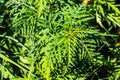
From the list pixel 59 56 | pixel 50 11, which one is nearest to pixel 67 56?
pixel 59 56

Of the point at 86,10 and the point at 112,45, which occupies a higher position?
the point at 86,10

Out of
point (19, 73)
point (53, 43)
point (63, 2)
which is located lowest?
point (19, 73)

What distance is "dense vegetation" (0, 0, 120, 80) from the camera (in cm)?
88

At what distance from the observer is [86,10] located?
0.93m

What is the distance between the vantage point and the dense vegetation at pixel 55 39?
875 millimetres

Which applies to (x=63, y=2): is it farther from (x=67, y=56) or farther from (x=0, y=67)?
Result: (x=0, y=67)

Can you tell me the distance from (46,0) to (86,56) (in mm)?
222

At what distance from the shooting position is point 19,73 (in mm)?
1003

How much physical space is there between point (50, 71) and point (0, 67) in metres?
0.17

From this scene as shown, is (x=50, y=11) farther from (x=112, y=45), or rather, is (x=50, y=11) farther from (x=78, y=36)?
(x=112, y=45)

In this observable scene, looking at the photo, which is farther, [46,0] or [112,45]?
[112,45]

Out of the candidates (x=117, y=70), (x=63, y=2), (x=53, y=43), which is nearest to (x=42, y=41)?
(x=53, y=43)

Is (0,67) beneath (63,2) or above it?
beneath

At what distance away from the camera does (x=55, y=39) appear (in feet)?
2.85
